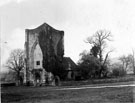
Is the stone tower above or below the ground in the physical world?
above

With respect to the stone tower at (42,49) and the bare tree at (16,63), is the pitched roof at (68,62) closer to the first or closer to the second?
the stone tower at (42,49)

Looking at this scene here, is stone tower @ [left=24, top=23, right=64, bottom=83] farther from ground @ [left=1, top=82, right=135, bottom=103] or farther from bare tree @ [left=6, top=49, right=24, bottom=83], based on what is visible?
ground @ [left=1, top=82, right=135, bottom=103]

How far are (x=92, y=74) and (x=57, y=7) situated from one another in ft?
104

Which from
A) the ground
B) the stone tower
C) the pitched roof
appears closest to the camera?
the ground

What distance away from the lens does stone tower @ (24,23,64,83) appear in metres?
48.3

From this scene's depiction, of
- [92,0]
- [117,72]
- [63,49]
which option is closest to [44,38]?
[63,49]

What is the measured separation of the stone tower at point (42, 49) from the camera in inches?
1902

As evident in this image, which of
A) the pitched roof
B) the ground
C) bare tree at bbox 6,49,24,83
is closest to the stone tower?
the pitched roof

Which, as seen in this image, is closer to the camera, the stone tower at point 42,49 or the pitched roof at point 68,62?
the stone tower at point 42,49

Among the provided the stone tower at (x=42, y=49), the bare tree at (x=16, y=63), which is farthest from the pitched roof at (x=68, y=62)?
the bare tree at (x=16, y=63)

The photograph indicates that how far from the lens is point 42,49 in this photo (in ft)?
159

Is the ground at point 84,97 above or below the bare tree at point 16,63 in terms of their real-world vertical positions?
below

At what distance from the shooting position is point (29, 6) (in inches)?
558

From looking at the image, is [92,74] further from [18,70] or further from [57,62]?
[18,70]
